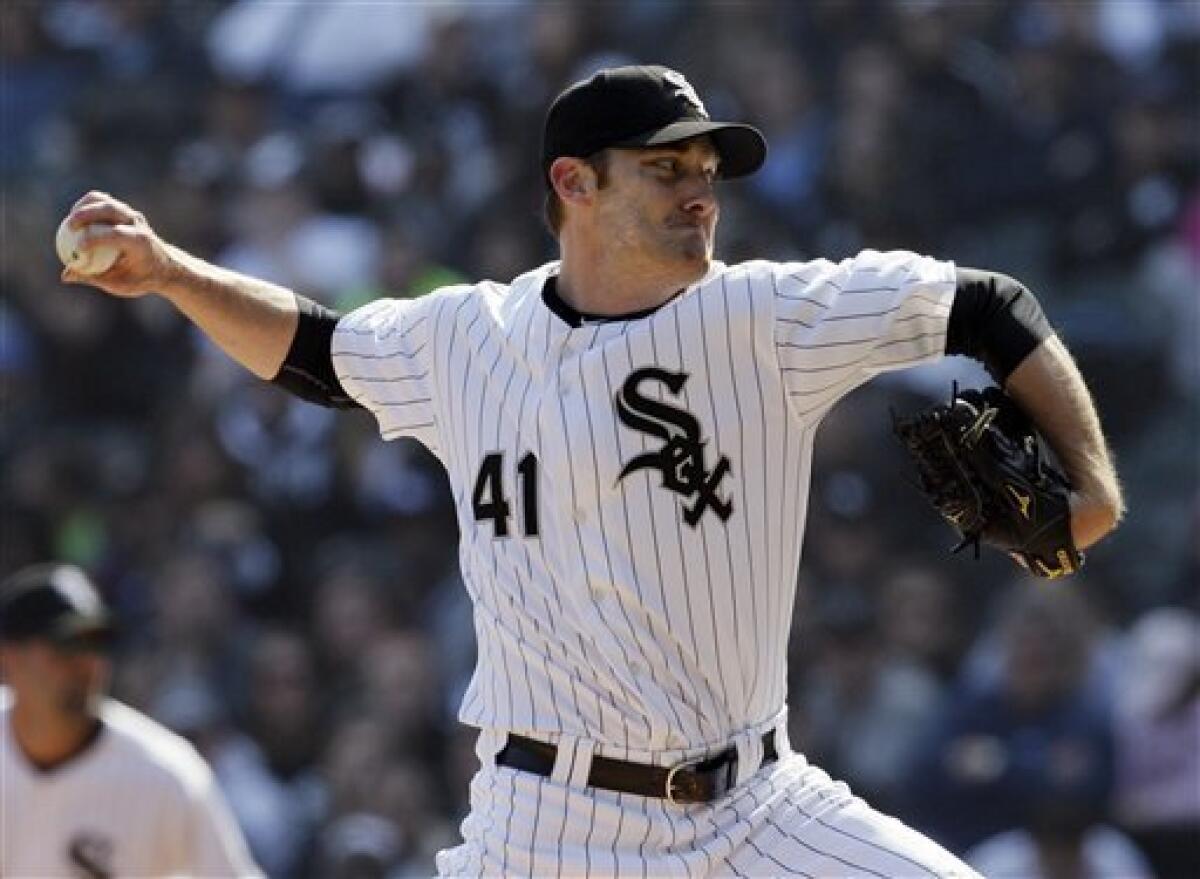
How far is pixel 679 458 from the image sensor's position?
3.74 metres

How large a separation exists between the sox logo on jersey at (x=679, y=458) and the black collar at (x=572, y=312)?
179mm

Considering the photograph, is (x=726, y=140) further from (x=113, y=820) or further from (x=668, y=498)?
(x=113, y=820)

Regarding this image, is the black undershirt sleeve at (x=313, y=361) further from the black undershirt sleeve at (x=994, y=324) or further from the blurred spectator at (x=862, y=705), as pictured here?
the blurred spectator at (x=862, y=705)

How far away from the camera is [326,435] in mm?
8812

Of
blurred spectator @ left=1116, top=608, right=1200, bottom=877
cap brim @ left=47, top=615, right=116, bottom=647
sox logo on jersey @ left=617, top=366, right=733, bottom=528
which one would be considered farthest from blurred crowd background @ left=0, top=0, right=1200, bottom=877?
sox logo on jersey @ left=617, top=366, right=733, bottom=528

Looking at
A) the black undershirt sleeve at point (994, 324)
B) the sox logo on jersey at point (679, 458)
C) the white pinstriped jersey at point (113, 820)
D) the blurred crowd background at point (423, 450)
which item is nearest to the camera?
the black undershirt sleeve at point (994, 324)

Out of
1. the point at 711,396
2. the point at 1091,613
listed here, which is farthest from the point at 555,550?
the point at 1091,613

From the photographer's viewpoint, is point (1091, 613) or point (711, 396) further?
point (1091, 613)

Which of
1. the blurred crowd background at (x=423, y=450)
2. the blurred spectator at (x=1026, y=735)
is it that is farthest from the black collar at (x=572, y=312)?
the blurred spectator at (x=1026, y=735)

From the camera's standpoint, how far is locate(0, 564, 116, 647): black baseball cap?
5.77m

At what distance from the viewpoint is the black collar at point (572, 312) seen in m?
3.88

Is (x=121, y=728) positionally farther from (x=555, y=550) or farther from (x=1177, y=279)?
(x=1177, y=279)

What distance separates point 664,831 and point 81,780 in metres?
2.41

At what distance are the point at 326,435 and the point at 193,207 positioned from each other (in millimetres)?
1166
